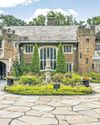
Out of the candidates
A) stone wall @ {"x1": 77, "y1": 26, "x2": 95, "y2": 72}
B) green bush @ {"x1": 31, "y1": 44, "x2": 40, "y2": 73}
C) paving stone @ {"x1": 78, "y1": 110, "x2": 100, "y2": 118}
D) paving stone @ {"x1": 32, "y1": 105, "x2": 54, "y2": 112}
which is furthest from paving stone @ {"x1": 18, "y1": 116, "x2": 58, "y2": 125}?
stone wall @ {"x1": 77, "y1": 26, "x2": 95, "y2": 72}

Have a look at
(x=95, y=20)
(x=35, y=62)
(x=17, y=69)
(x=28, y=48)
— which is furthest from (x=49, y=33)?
(x=95, y=20)

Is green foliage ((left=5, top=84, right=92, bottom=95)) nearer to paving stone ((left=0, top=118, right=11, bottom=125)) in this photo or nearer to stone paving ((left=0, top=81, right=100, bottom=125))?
stone paving ((left=0, top=81, right=100, bottom=125))

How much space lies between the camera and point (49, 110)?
610 inches

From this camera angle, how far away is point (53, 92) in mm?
21531

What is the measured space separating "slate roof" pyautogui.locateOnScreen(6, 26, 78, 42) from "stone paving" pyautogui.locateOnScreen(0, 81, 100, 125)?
18.8m

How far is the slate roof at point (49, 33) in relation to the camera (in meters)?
38.9

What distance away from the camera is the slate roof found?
128 feet

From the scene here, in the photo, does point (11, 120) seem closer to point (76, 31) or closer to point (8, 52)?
point (8, 52)

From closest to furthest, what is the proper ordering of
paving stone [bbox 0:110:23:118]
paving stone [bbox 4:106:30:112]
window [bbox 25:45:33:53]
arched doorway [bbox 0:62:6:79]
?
paving stone [bbox 0:110:23:118]
paving stone [bbox 4:106:30:112]
arched doorway [bbox 0:62:6:79]
window [bbox 25:45:33:53]

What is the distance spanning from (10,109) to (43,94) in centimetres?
582

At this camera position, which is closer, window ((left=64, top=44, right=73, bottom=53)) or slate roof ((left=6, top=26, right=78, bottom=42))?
window ((left=64, top=44, right=73, bottom=53))

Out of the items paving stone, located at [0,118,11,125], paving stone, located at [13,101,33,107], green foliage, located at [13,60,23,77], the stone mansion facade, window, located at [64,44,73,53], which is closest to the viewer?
paving stone, located at [0,118,11,125]

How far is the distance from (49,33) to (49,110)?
25874 millimetres

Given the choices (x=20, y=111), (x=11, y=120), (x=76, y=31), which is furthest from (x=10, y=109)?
(x=76, y=31)
